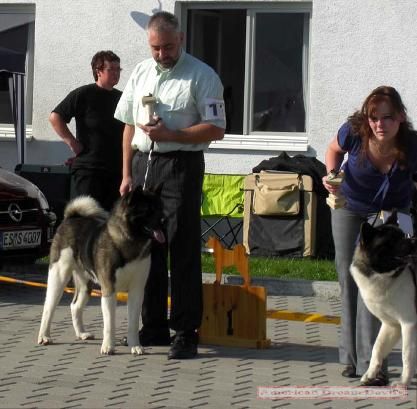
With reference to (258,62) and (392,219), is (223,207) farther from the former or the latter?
(392,219)

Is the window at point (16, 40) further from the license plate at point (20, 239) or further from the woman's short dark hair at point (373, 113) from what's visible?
the woman's short dark hair at point (373, 113)

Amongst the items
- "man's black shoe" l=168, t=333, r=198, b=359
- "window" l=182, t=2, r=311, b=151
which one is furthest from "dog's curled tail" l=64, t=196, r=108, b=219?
"window" l=182, t=2, r=311, b=151

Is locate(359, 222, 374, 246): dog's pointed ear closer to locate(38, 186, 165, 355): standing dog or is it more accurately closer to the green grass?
locate(38, 186, 165, 355): standing dog

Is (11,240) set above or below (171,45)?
below

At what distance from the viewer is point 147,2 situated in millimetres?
14953

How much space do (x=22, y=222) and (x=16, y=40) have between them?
5.22 meters

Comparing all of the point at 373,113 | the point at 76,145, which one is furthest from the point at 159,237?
the point at 76,145

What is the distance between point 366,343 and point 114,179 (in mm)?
3962

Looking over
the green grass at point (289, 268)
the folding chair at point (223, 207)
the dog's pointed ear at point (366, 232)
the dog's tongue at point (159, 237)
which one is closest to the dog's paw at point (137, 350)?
the dog's tongue at point (159, 237)

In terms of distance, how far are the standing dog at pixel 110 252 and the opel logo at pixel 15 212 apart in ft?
8.31

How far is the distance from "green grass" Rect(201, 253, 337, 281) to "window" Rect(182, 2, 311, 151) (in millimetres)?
2307

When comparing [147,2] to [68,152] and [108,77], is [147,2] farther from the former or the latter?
[108,77]

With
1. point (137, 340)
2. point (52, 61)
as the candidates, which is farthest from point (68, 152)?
point (137, 340)

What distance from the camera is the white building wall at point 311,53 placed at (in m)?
14.1
